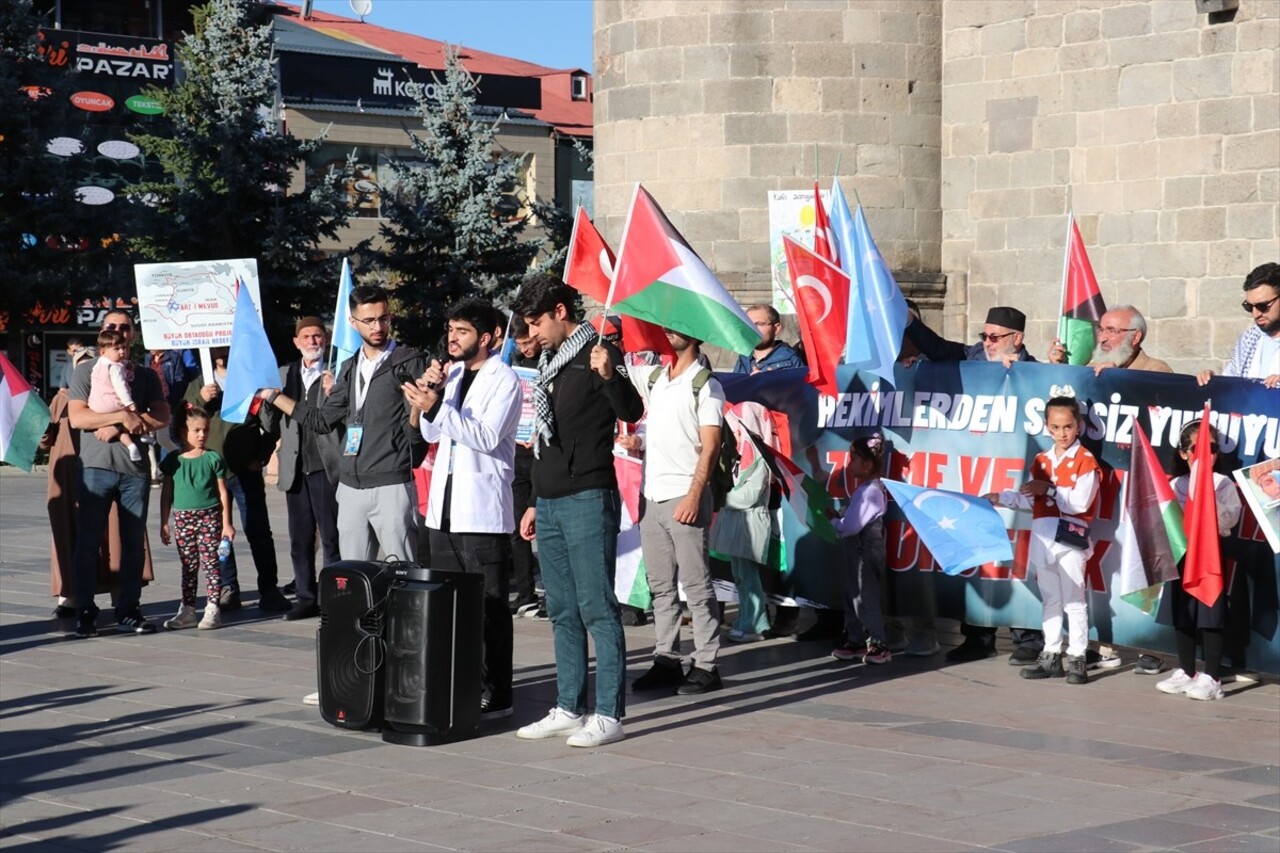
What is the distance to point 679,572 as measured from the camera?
30.5ft

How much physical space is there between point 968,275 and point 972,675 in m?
7.81

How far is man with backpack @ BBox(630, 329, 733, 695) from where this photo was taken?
8891mm

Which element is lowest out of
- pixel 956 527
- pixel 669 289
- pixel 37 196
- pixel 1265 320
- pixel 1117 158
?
pixel 956 527

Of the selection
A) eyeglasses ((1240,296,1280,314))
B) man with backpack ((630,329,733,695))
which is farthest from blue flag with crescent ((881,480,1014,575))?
eyeglasses ((1240,296,1280,314))

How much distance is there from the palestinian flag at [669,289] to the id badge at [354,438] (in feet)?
5.08

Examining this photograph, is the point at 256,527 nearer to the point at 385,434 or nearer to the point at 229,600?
the point at 229,600

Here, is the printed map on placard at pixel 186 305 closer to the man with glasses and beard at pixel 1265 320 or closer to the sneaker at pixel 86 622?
the sneaker at pixel 86 622

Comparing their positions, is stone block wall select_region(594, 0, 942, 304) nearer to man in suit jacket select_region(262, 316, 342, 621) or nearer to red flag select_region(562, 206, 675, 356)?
man in suit jacket select_region(262, 316, 342, 621)

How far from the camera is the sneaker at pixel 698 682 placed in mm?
9156

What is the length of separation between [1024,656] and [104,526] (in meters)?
Answer: 5.66

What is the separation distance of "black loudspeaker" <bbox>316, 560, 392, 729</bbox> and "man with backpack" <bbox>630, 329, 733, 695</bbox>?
1509 millimetres

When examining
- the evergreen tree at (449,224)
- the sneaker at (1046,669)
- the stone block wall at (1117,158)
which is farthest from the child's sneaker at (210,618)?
the evergreen tree at (449,224)

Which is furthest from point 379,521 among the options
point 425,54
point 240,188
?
point 425,54

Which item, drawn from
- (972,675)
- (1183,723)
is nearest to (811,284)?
(972,675)
